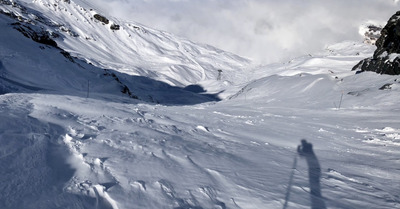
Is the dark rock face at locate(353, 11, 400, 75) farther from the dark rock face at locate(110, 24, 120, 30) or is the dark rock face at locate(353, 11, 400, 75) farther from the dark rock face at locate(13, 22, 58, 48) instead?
the dark rock face at locate(110, 24, 120, 30)

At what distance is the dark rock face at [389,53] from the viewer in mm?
22564


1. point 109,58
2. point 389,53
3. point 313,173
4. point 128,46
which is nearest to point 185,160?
point 313,173

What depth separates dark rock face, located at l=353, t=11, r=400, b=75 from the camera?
888 inches

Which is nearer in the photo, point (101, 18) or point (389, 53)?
point (389, 53)

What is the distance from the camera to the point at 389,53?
2508 centimetres

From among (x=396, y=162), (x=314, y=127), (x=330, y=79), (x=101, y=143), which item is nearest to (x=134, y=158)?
(x=101, y=143)

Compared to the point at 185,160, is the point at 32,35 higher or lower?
higher

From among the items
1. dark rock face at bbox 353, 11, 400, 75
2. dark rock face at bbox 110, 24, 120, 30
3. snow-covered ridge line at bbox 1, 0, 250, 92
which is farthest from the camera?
dark rock face at bbox 110, 24, 120, 30

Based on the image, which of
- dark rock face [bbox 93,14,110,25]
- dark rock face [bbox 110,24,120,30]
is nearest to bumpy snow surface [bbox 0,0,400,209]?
dark rock face [bbox 110,24,120,30]

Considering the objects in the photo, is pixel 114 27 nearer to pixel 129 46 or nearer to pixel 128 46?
pixel 129 46

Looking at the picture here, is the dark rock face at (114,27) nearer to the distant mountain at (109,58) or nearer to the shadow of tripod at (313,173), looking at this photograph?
the distant mountain at (109,58)

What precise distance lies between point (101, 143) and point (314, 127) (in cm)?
867

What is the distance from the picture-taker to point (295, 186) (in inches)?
174

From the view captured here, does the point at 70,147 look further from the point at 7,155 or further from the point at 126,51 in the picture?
the point at 126,51
